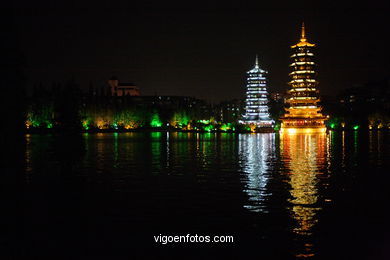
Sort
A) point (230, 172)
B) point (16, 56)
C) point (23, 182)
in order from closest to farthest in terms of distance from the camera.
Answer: point (23, 182) < point (230, 172) < point (16, 56)

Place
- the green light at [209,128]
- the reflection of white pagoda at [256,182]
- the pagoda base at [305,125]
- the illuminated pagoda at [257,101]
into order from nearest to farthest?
the reflection of white pagoda at [256,182]
the pagoda base at [305,125]
the green light at [209,128]
the illuminated pagoda at [257,101]

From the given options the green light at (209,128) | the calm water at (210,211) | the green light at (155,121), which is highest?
the green light at (155,121)

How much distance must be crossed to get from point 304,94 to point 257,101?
2886 centimetres

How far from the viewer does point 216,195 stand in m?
22.9

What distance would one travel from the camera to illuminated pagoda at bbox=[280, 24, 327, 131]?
143812mm

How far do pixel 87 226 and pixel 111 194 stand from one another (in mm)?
6322

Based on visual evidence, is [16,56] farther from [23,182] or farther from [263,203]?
[263,203]

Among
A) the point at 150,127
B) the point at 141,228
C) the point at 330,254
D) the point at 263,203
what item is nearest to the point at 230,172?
the point at 263,203

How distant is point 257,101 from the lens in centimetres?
17250

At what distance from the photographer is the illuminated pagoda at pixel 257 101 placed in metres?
170

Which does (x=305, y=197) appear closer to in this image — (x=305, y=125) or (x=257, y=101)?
(x=305, y=125)

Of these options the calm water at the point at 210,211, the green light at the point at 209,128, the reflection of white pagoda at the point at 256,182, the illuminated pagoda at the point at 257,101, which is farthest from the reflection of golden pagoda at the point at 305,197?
the illuminated pagoda at the point at 257,101

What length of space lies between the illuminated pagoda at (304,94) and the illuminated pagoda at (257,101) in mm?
20396

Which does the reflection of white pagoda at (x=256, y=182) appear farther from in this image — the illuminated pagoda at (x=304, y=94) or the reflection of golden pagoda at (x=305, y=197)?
the illuminated pagoda at (x=304, y=94)
